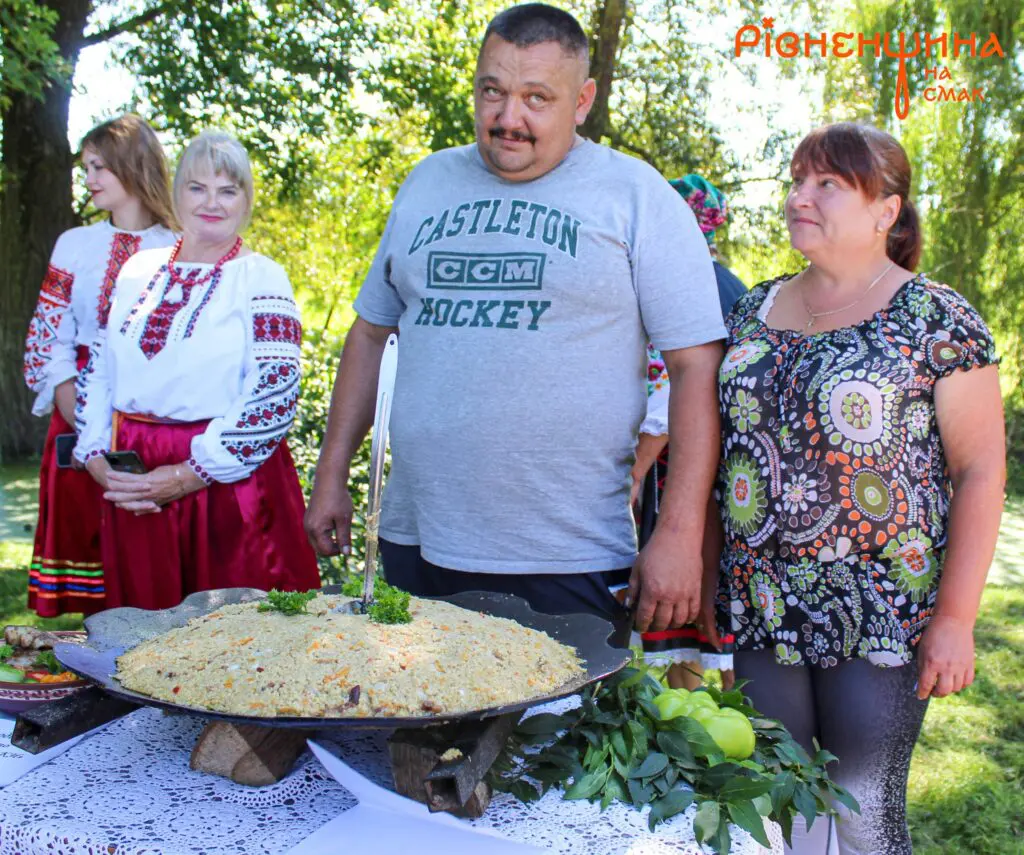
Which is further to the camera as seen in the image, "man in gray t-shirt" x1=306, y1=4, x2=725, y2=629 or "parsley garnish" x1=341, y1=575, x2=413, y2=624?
"man in gray t-shirt" x1=306, y1=4, x2=725, y2=629

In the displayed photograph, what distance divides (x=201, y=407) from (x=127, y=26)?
6775 mm

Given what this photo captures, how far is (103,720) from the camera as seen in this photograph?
1.71m

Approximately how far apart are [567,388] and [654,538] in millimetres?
353

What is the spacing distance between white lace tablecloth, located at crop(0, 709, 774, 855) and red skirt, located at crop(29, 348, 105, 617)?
1.91 metres

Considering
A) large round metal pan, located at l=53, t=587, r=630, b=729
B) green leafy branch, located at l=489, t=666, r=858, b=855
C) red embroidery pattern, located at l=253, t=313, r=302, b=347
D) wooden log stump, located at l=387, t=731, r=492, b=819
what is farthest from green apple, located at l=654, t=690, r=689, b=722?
red embroidery pattern, located at l=253, t=313, r=302, b=347

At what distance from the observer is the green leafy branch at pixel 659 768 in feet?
4.92

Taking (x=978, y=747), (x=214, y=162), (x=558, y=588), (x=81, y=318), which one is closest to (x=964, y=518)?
(x=558, y=588)

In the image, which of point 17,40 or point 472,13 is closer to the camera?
point 17,40

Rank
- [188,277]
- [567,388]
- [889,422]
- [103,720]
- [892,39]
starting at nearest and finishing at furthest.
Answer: [103,720], [889,422], [567,388], [188,277], [892,39]

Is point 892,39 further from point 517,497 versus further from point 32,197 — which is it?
point 517,497

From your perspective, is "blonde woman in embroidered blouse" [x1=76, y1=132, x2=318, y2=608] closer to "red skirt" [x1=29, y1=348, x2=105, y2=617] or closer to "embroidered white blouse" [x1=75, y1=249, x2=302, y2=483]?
"embroidered white blouse" [x1=75, y1=249, x2=302, y2=483]

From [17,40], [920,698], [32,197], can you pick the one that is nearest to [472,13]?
[32,197]

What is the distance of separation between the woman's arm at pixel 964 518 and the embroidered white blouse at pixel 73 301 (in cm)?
255

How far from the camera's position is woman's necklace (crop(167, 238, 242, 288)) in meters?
2.93
